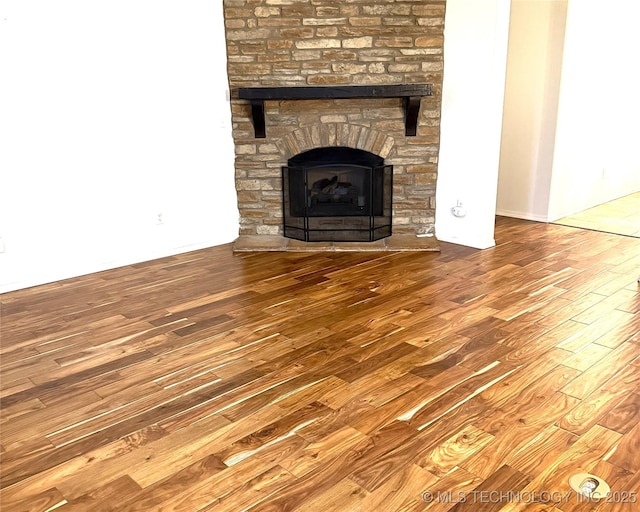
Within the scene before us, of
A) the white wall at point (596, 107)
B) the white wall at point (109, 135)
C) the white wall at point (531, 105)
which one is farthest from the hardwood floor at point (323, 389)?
the white wall at point (596, 107)

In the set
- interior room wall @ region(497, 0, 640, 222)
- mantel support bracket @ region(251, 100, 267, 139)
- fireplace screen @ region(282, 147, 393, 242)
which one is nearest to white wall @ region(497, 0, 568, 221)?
interior room wall @ region(497, 0, 640, 222)

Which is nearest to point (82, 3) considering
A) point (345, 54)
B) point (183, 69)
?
point (183, 69)

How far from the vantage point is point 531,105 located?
16.6 ft

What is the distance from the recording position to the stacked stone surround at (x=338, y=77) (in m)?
4.19

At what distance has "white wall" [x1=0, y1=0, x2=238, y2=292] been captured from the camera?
350 cm

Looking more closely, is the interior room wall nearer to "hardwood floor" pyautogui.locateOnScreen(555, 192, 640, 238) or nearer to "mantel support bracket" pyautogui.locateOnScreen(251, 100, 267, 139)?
"hardwood floor" pyautogui.locateOnScreen(555, 192, 640, 238)

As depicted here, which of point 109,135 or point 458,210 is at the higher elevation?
point 109,135

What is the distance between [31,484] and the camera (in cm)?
184

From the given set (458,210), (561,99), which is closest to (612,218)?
(561,99)

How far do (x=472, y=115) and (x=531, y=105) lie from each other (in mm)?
1140

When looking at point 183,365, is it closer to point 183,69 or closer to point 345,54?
point 183,69

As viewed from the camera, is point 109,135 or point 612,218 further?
point 612,218

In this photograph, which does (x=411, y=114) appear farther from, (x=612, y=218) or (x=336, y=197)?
Answer: (x=612, y=218)

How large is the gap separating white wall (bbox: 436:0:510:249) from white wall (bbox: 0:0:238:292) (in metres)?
1.67
